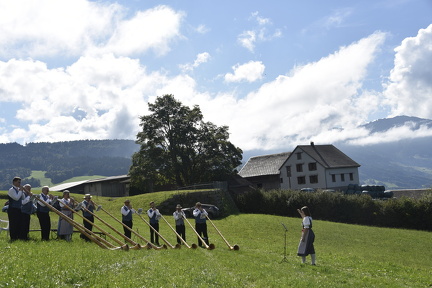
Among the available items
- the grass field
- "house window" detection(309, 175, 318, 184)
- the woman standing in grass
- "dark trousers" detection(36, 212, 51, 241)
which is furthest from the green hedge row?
"dark trousers" detection(36, 212, 51, 241)

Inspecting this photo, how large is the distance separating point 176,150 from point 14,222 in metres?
48.1

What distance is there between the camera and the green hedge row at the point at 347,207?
145 feet

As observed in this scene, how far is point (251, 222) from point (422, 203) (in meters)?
20.2

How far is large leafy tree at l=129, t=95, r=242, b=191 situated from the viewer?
61.0m

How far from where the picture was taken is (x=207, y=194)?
47062 mm

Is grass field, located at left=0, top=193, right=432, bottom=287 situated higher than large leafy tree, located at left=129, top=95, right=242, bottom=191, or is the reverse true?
large leafy tree, located at left=129, top=95, right=242, bottom=191

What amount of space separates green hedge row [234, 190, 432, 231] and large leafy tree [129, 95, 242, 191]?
11693 mm

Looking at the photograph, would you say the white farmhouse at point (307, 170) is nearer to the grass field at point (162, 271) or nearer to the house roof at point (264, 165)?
the house roof at point (264, 165)

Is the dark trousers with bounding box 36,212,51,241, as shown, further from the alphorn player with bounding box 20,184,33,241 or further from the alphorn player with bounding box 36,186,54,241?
the alphorn player with bounding box 20,184,33,241

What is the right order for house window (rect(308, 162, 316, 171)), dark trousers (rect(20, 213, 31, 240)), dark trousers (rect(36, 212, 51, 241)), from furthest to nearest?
house window (rect(308, 162, 316, 171)), dark trousers (rect(36, 212, 51, 241)), dark trousers (rect(20, 213, 31, 240))

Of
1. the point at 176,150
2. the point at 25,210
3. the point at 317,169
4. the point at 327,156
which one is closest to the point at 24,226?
the point at 25,210

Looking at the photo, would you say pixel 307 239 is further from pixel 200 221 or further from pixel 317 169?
pixel 317 169

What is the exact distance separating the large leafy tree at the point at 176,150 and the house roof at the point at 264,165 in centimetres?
2078

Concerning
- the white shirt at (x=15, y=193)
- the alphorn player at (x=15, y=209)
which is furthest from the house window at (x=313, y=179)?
the white shirt at (x=15, y=193)
